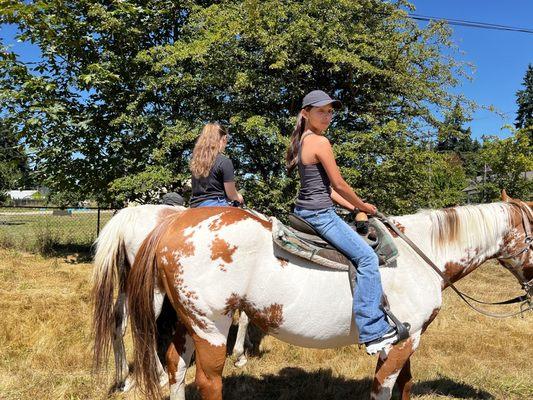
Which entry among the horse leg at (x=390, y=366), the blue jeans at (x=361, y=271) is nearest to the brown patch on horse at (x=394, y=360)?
the horse leg at (x=390, y=366)

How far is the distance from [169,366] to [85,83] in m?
7.89

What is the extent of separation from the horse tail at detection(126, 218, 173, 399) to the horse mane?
225 cm

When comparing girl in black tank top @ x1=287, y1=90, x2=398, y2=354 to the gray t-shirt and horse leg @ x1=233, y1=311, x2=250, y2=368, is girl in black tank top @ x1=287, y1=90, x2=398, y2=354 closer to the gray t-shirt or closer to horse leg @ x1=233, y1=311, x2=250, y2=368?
the gray t-shirt

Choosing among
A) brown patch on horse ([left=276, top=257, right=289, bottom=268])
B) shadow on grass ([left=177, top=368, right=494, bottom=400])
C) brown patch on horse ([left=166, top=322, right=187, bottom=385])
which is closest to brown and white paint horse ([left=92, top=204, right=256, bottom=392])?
brown patch on horse ([left=166, top=322, right=187, bottom=385])

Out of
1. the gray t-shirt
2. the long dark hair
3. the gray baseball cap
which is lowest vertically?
the gray t-shirt

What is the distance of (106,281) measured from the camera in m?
3.74

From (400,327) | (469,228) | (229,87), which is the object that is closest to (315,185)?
(400,327)

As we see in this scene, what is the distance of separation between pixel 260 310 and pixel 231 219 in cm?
68

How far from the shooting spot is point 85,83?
948 centimetres

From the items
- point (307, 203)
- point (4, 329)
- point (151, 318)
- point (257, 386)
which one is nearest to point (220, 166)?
point (307, 203)

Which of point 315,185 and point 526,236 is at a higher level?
point 315,185

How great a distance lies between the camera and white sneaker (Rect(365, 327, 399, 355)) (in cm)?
297

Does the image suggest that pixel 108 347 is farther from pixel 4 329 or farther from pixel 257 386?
pixel 4 329

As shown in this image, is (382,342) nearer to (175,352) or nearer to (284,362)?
(175,352)
